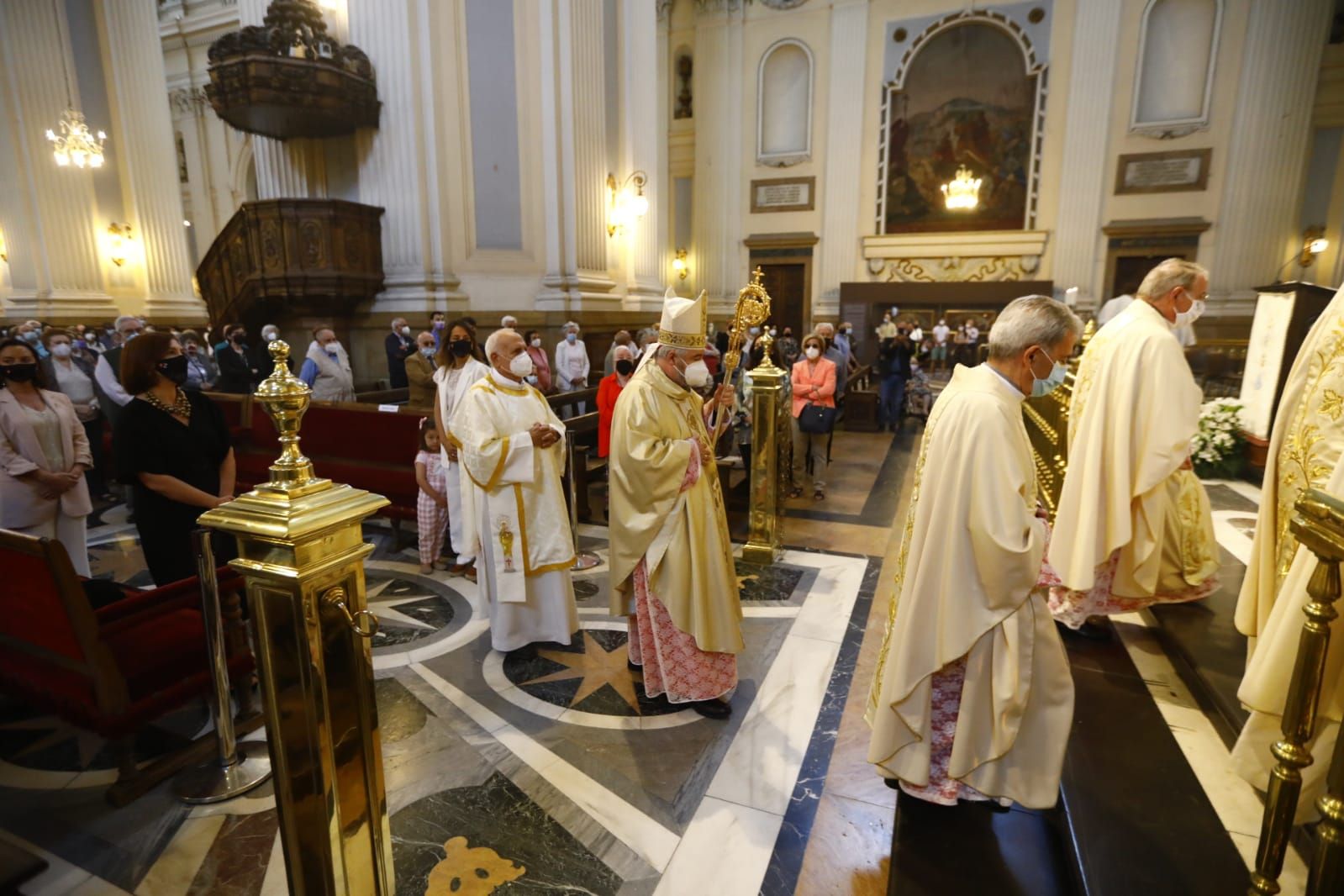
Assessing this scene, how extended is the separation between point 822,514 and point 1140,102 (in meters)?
14.1

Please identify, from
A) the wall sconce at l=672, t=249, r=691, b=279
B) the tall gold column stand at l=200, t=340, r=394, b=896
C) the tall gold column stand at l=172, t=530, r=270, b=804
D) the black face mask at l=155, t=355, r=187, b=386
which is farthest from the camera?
the wall sconce at l=672, t=249, r=691, b=279

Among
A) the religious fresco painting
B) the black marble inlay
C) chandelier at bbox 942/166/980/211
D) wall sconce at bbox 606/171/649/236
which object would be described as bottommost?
the black marble inlay

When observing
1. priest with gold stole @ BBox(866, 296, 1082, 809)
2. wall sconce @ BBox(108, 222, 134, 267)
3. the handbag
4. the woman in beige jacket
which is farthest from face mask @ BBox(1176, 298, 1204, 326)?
wall sconce @ BBox(108, 222, 134, 267)

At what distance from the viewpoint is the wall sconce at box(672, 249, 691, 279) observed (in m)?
18.8

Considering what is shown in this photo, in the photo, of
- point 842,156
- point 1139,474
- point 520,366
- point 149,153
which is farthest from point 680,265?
point 1139,474

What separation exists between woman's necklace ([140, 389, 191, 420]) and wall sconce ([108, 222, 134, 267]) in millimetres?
10827

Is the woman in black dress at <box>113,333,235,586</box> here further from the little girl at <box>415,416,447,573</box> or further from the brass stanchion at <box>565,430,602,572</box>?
the brass stanchion at <box>565,430,602,572</box>

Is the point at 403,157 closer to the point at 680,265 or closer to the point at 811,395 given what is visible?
the point at 811,395

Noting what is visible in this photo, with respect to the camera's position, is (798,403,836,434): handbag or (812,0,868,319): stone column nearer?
(798,403,836,434): handbag

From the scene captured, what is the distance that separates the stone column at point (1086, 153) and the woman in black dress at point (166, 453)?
52.9 feet

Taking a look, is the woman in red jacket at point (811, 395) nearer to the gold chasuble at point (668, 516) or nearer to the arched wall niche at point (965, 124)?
the gold chasuble at point (668, 516)

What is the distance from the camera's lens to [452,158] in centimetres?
933

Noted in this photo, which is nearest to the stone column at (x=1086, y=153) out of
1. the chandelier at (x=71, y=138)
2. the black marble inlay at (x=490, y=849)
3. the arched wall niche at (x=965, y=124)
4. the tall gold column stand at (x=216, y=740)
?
the arched wall niche at (x=965, y=124)

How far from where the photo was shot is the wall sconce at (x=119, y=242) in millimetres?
11219
